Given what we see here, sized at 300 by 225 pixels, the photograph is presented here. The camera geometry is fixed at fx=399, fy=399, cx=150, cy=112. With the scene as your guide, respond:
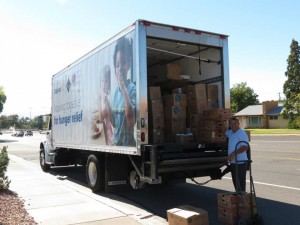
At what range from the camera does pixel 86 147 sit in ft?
34.8

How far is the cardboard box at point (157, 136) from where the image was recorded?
8.23 meters

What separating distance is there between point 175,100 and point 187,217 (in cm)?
310

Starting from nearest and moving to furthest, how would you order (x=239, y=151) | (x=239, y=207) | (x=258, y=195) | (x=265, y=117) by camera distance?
(x=239, y=207) < (x=239, y=151) < (x=258, y=195) < (x=265, y=117)

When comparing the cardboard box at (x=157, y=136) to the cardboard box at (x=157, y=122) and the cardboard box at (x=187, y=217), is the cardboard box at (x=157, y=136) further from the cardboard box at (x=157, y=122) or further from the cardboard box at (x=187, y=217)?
the cardboard box at (x=187, y=217)

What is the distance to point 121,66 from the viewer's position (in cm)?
841

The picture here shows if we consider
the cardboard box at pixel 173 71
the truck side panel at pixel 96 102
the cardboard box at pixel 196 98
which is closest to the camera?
the truck side panel at pixel 96 102

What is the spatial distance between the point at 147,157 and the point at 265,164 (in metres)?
8.53

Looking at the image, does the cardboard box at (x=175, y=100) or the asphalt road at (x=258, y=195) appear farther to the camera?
the cardboard box at (x=175, y=100)

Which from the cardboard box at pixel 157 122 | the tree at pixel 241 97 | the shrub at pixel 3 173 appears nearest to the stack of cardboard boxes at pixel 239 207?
the cardboard box at pixel 157 122

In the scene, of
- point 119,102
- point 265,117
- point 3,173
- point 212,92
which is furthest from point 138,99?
point 265,117

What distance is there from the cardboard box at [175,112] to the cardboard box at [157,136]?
46 cm

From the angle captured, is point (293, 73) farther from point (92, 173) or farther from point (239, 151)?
point (239, 151)

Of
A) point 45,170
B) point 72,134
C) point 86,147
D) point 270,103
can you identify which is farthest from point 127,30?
point 270,103

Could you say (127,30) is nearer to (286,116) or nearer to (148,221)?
(148,221)
